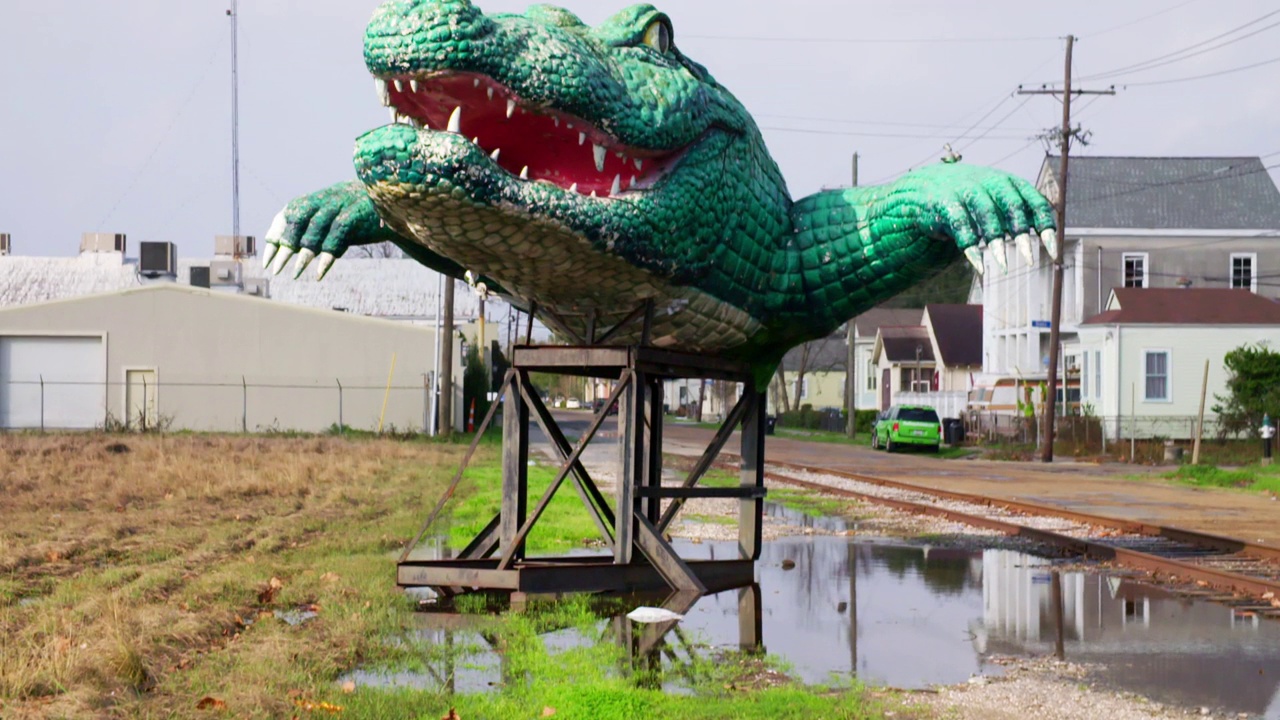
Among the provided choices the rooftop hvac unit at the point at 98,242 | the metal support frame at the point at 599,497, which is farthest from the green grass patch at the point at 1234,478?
the rooftop hvac unit at the point at 98,242

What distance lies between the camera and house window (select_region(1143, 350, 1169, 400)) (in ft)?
126

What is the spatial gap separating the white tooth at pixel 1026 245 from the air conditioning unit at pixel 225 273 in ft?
168

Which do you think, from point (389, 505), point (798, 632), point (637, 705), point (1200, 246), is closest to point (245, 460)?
point (389, 505)

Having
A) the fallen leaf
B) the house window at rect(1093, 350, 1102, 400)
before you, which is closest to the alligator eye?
the fallen leaf

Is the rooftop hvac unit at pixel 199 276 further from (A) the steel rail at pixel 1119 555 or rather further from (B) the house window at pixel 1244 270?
(A) the steel rail at pixel 1119 555

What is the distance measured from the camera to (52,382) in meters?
40.8

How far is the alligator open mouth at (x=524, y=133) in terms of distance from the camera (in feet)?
24.1

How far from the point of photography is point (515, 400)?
9359 millimetres

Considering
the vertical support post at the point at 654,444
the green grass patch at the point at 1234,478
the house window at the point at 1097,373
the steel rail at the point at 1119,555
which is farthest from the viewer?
the house window at the point at 1097,373

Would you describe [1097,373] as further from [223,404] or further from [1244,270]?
[223,404]

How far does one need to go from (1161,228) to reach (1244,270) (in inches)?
121

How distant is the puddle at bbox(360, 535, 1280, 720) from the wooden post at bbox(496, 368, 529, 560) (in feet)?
2.77

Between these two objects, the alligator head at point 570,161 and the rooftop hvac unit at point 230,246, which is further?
the rooftop hvac unit at point 230,246

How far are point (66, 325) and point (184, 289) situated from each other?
360 centimetres
